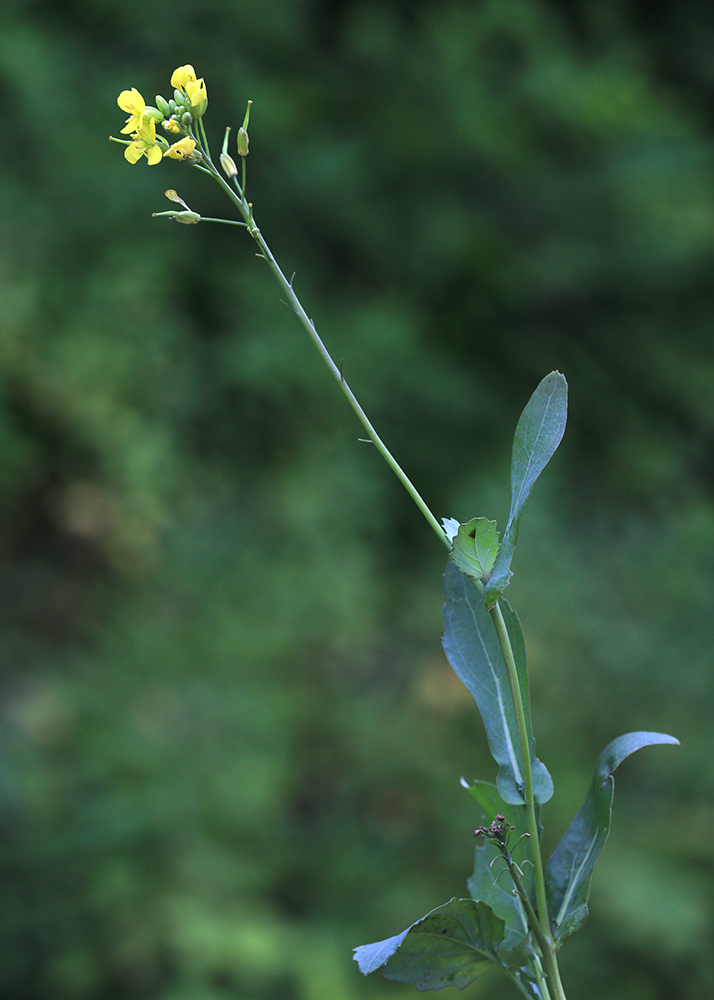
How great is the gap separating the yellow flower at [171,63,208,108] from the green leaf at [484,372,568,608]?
175 mm

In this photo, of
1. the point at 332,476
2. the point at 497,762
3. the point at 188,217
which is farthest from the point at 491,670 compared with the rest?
the point at 332,476

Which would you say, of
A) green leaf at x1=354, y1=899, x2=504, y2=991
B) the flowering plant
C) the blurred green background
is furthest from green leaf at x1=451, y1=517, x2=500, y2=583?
the blurred green background

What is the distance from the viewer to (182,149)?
1.08 feet

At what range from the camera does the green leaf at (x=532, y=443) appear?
0.99 ft

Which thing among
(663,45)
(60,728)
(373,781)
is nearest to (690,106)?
(663,45)

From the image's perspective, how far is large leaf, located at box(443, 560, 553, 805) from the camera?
1.07ft

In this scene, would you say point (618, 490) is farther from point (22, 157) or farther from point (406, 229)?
point (22, 157)

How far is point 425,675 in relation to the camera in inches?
80.9

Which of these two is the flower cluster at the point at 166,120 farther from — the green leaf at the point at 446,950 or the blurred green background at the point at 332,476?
the blurred green background at the point at 332,476

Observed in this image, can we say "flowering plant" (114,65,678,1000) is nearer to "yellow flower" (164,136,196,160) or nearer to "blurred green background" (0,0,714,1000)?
"yellow flower" (164,136,196,160)

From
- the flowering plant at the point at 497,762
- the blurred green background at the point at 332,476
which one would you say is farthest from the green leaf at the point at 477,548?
the blurred green background at the point at 332,476

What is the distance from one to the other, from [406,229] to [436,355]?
16.2 inches

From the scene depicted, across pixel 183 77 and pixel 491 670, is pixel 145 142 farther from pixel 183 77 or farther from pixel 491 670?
pixel 491 670

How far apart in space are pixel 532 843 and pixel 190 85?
1.00ft
